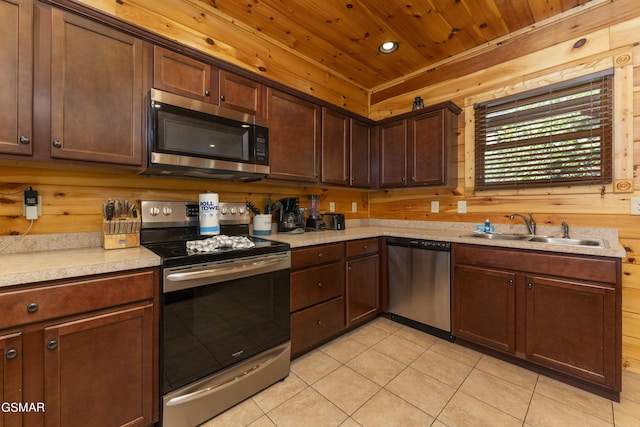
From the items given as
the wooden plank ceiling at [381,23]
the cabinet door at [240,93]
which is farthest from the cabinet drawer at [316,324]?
the wooden plank ceiling at [381,23]

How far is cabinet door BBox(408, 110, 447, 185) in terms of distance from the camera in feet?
8.63

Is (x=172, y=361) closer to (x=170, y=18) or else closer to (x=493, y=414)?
(x=493, y=414)

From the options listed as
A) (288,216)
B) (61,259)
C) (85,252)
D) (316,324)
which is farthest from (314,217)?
(61,259)

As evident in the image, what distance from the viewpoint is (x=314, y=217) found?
2814mm

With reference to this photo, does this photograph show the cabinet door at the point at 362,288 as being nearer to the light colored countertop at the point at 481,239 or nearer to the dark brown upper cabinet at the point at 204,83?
the light colored countertop at the point at 481,239

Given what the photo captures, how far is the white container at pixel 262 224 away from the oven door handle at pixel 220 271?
595 mm

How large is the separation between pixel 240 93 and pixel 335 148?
1056 mm

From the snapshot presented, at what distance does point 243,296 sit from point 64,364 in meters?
0.78

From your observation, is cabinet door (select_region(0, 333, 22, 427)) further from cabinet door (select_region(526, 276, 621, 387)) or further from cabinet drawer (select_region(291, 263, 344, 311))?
cabinet door (select_region(526, 276, 621, 387))

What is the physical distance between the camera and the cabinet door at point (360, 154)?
2.89 metres

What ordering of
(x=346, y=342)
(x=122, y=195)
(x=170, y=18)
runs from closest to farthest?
(x=122, y=195), (x=170, y=18), (x=346, y=342)

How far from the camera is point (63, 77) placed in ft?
4.41

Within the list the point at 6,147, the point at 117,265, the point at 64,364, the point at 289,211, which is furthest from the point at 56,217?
the point at 289,211

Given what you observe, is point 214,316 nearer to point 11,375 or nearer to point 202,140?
point 11,375
